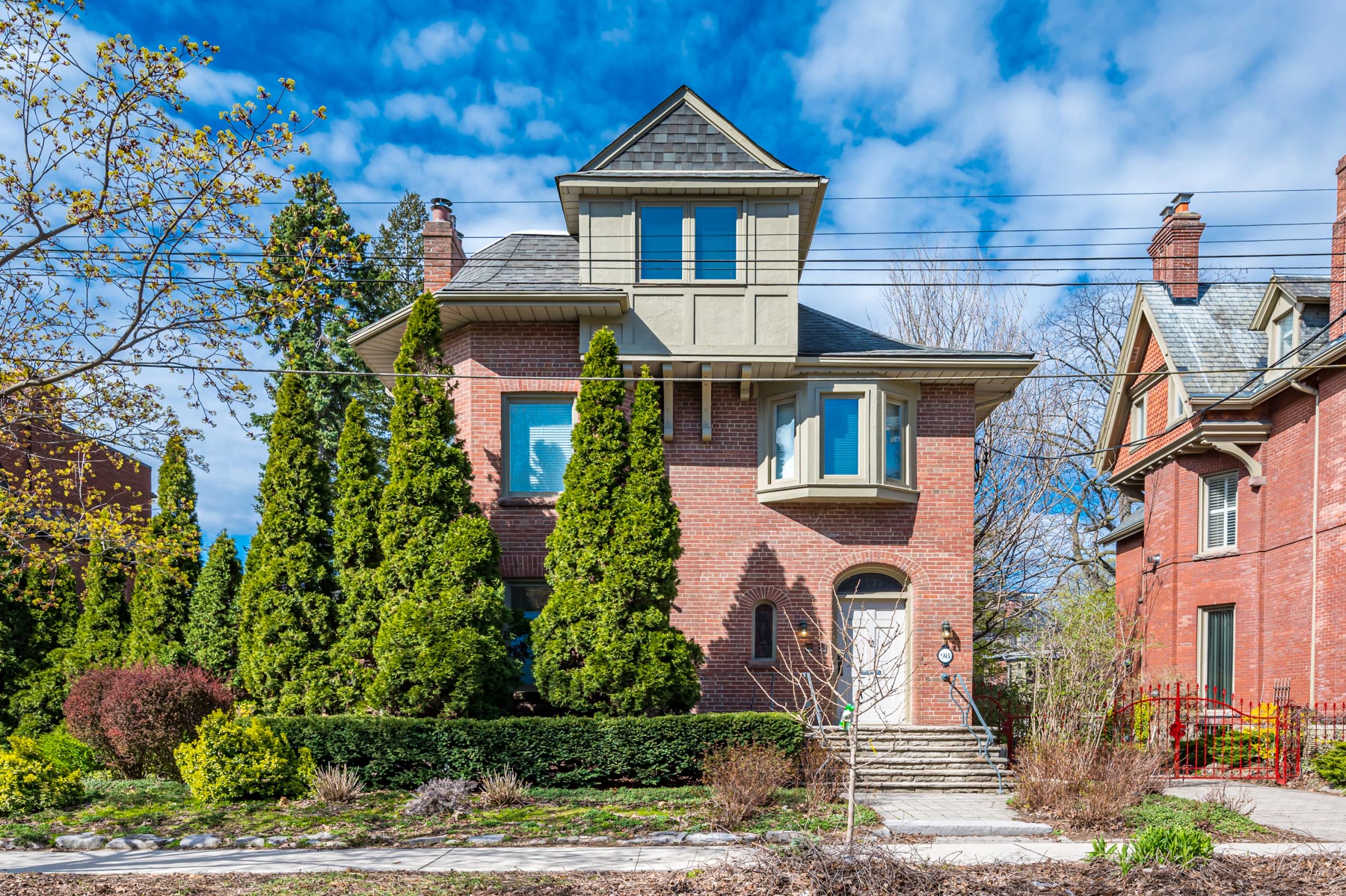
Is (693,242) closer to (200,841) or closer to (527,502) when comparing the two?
(527,502)

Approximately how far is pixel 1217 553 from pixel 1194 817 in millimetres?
10685

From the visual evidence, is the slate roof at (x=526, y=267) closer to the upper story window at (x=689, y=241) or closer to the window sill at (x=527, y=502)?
the upper story window at (x=689, y=241)

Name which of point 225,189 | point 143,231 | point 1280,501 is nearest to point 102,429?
point 143,231

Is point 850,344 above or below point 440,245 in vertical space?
below

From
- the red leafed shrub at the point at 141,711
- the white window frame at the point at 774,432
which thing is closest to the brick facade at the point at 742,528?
the white window frame at the point at 774,432

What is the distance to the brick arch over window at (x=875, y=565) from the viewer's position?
15.1 meters

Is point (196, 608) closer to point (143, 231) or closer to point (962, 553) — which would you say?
point (143, 231)

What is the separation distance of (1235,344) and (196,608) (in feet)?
68.5

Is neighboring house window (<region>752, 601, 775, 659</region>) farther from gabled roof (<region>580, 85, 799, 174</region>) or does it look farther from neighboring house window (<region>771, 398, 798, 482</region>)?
gabled roof (<region>580, 85, 799, 174</region>)

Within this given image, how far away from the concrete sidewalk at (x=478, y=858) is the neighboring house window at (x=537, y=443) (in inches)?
286

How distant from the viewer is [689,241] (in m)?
15.1

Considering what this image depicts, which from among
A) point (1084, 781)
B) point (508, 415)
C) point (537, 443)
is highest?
point (508, 415)

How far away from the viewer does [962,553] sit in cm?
1538

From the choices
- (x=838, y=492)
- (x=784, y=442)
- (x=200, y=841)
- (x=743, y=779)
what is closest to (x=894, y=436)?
(x=838, y=492)
